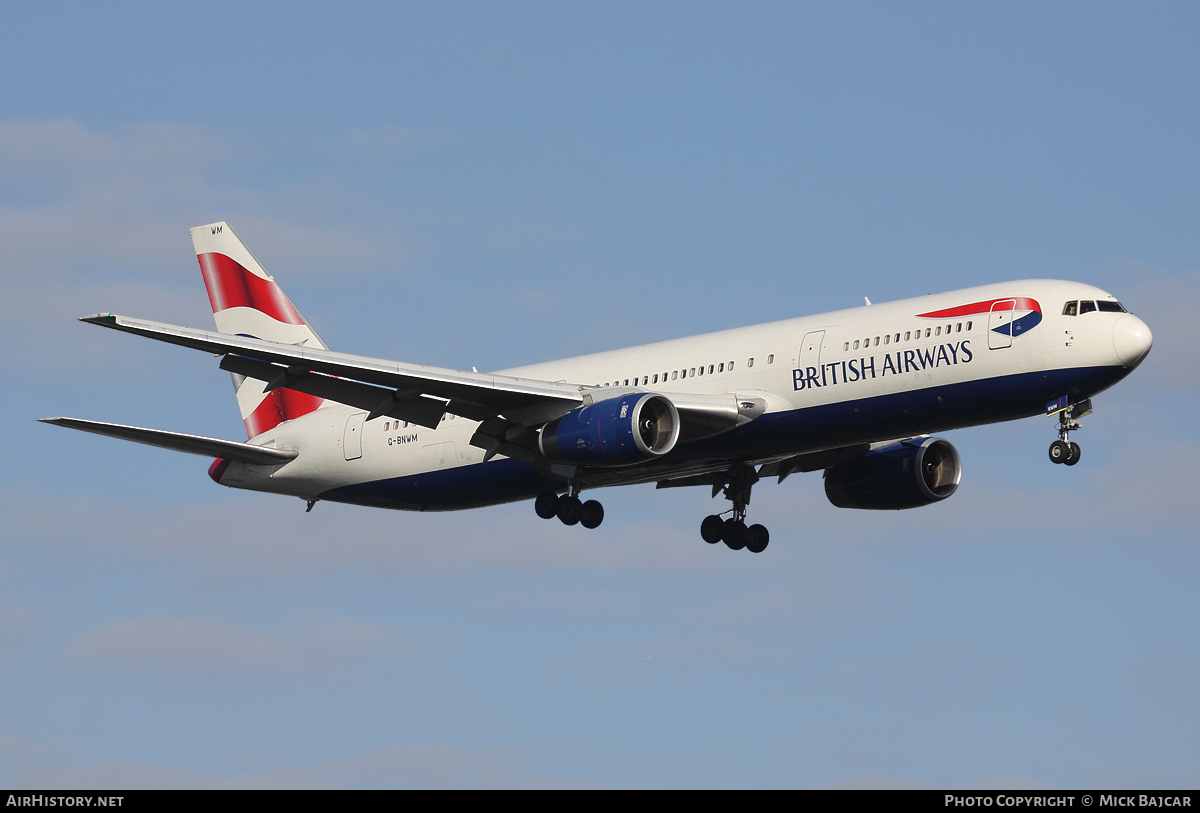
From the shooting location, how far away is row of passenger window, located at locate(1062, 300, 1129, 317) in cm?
3925

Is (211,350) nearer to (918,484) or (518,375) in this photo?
(518,375)

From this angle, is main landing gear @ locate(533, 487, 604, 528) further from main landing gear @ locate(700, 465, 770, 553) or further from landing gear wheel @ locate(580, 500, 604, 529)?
main landing gear @ locate(700, 465, 770, 553)

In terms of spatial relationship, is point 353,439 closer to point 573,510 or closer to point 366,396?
point 366,396

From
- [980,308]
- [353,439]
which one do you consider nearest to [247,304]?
[353,439]

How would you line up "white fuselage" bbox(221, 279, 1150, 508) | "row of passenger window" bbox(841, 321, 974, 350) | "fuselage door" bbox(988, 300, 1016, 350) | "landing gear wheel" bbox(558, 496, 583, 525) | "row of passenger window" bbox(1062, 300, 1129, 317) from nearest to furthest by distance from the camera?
1. "white fuselage" bbox(221, 279, 1150, 508)
2. "row of passenger window" bbox(1062, 300, 1129, 317)
3. "fuselage door" bbox(988, 300, 1016, 350)
4. "row of passenger window" bbox(841, 321, 974, 350)
5. "landing gear wheel" bbox(558, 496, 583, 525)

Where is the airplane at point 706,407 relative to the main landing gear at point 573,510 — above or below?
above

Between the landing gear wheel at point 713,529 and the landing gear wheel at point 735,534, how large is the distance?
0.52 feet

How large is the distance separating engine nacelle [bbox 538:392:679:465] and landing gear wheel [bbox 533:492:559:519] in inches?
161

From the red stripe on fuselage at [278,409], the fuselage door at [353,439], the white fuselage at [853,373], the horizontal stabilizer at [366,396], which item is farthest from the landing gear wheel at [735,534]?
the red stripe on fuselage at [278,409]

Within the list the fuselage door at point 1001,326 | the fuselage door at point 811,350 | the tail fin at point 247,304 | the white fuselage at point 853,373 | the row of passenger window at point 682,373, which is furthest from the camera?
the tail fin at point 247,304

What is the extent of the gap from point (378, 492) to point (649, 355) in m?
9.52

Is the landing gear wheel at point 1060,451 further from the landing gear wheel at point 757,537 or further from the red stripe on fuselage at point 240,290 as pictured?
the red stripe on fuselage at point 240,290

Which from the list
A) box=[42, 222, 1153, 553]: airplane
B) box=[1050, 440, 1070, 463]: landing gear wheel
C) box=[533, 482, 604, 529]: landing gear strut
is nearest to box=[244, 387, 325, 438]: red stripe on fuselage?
box=[42, 222, 1153, 553]: airplane

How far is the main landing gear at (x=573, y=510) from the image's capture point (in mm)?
45750
